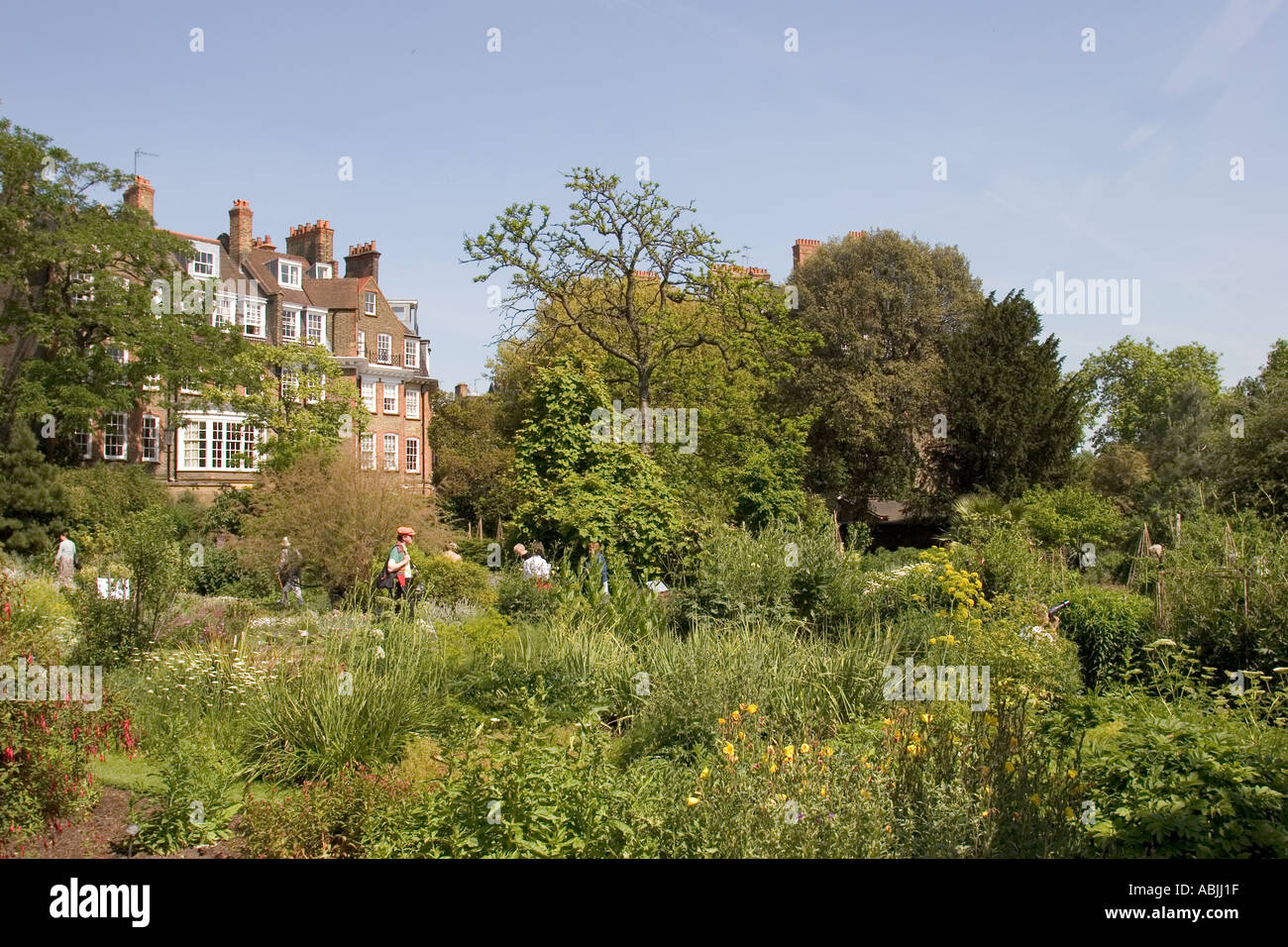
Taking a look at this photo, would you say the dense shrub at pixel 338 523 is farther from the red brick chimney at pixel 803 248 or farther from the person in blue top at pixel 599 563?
the red brick chimney at pixel 803 248

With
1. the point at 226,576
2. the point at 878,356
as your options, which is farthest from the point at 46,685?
the point at 878,356

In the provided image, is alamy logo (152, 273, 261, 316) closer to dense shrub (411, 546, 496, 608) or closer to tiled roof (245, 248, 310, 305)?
tiled roof (245, 248, 310, 305)

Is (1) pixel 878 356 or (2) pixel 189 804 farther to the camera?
(1) pixel 878 356

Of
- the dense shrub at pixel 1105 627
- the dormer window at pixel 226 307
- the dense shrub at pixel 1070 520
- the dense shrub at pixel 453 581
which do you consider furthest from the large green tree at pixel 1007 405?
the dormer window at pixel 226 307

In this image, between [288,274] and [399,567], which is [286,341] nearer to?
[288,274]

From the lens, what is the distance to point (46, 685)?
6.73m

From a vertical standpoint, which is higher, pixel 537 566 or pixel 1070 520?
pixel 1070 520

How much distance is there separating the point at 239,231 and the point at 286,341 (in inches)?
216

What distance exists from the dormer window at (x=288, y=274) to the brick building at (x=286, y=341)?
0.15ft

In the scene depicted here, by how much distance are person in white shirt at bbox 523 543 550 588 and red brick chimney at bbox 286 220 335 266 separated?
38.7 metres
